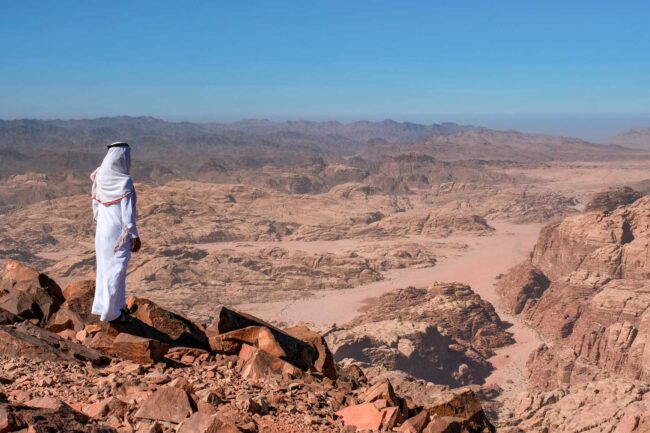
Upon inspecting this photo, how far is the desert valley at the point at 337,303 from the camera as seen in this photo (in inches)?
245

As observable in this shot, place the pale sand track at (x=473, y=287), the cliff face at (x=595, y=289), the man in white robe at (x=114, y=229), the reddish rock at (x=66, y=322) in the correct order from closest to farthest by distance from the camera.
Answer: the man in white robe at (x=114, y=229)
the reddish rock at (x=66, y=322)
the cliff face at (x=595, y=289)
the pale sand track at (x=473, y=287)

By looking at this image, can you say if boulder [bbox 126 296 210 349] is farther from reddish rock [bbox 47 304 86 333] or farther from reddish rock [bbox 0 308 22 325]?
reddish rock [bbox 0 308 22 325]

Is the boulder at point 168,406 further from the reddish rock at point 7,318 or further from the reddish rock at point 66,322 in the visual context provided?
the reddish rock at point 7,318

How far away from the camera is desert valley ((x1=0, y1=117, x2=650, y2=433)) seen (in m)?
6.21

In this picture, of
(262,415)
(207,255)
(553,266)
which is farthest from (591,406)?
(207,255)

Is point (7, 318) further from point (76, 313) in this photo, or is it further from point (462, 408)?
point (462, 408)

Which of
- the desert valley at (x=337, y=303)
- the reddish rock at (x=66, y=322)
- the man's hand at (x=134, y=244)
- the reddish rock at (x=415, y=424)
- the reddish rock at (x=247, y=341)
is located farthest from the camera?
the reddish rock at (x=66, y=322)

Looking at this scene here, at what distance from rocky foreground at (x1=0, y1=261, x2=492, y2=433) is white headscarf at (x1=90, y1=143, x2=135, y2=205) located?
5.05 feet

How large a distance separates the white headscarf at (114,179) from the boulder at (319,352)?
338cm

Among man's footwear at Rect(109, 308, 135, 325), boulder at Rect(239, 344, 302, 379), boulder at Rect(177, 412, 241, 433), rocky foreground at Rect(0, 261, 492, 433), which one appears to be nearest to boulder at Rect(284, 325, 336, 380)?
rocky foreground at Rect(0, 261, 492, 433)

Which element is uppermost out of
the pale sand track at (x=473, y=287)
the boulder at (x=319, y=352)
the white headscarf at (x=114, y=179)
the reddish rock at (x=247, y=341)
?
the white headscarf at (x=114, y=179)

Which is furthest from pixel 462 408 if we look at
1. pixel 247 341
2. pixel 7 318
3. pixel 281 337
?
pixel 7 318

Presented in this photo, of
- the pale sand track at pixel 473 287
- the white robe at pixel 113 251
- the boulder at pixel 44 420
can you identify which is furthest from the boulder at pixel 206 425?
the pale sand track at pixel 473 287

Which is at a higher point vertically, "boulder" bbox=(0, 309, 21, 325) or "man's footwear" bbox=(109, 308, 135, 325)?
"man's footwear" bbox=(109, 308, 135, 325)
